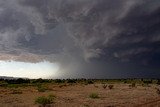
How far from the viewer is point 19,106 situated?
3406 cm

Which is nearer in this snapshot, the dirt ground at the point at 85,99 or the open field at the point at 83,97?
the dirt ground at the point at 85,99

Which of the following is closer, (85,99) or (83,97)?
(85,99)

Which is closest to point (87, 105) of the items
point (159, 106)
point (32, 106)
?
point (32, 106)

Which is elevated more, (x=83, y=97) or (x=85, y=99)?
(x=83, y=97)

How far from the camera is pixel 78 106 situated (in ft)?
113

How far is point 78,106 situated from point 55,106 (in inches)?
103

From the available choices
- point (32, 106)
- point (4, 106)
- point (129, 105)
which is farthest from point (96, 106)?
point (4, 106)

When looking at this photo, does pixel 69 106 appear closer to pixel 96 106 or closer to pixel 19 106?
pixel 96 106

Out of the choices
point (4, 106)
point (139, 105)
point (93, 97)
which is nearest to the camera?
point (4, 106)

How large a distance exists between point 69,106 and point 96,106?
3.13 m

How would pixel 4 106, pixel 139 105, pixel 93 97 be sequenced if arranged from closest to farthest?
pixel 4 106, pixel 139 105, pixel 93 97

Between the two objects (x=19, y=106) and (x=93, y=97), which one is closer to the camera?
(x=19, y=106)

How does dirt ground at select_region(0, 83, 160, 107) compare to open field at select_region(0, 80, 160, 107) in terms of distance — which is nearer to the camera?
dirt ground at select_region(0, 83, 160, 107)

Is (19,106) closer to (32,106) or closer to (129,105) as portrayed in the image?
(32,106)
